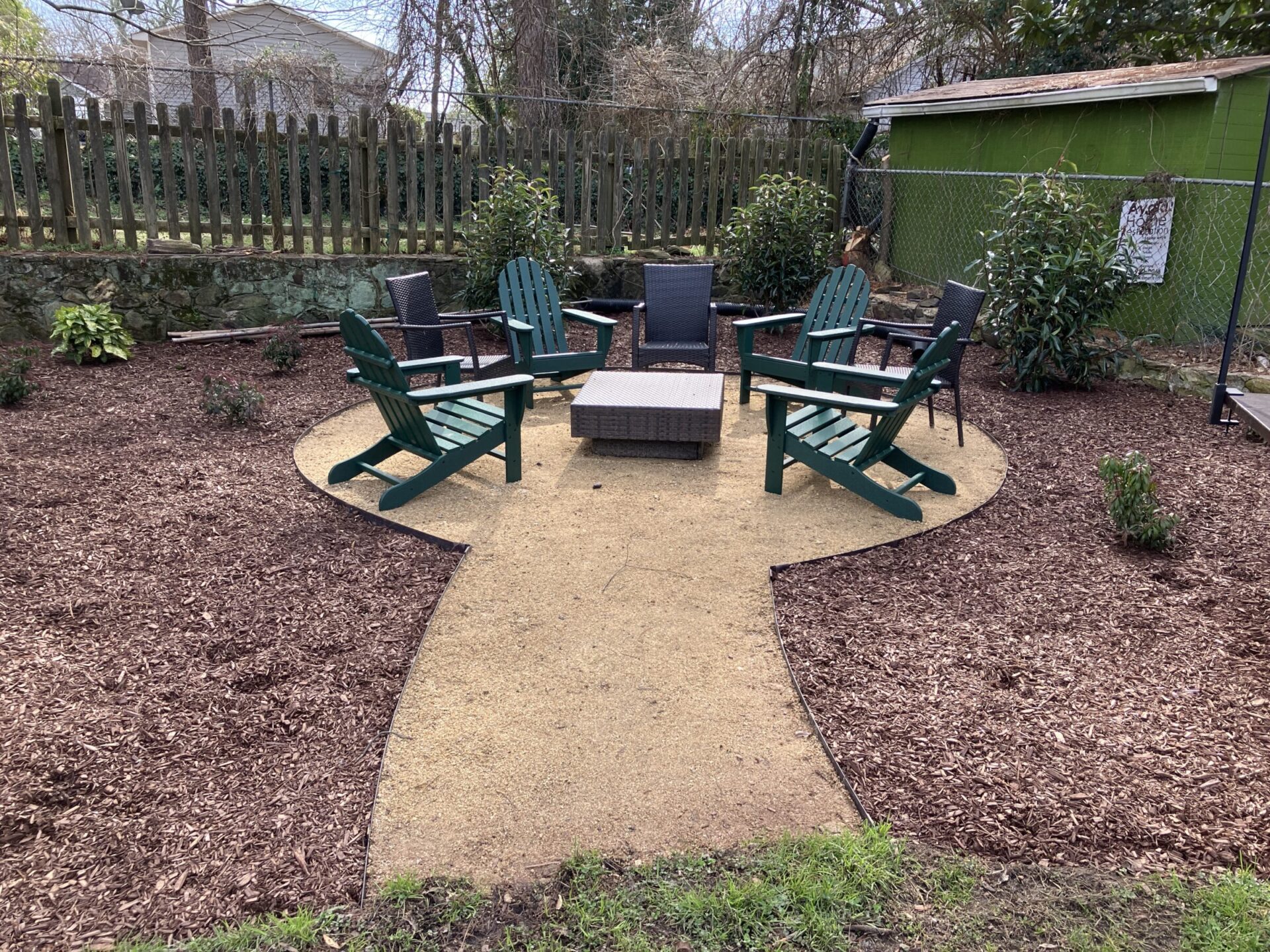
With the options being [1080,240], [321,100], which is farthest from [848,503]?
[321,100]

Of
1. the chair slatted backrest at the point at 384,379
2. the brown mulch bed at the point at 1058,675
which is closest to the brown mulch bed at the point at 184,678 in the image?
the chair slatted backrest at the point at 384,379

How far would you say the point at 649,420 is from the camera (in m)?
5.23

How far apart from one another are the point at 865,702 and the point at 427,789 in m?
1.41

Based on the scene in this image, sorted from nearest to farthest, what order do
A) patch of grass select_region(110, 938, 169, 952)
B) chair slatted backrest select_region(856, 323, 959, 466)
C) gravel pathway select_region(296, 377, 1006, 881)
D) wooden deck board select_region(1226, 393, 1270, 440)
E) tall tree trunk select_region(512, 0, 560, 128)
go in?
patch of grass select_region(110, 938, 169, 952), gravel pathway select_region(296, 377, 1006, 881), wooden deck board select_region(1226, 393, 1270, 440), chair slatted backrest select_region(856, 323, 959, 466), tall tree trunk select_region(512, 0, 560, 128)

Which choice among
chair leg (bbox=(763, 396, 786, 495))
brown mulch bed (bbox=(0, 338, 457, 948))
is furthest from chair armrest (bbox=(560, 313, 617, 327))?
brown mulch bed (bbox=(0, 338, 457, 948))

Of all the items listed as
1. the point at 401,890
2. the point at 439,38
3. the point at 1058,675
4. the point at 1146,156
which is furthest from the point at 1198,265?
the point at 439,38

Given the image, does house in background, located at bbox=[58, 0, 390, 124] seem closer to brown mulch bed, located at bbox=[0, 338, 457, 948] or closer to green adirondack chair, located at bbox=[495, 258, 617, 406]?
green adirondack chair, located at bbox=[495, 258, 617, 406]

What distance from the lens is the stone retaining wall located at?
7.65 m

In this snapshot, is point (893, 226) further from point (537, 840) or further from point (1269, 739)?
point (537, 840)

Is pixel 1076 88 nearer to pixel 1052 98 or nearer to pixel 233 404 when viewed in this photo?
pixel 1052 98

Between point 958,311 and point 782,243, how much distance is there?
11.6ft

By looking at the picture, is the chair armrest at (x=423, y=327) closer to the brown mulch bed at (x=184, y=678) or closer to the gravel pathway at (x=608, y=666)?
the gravel pathway at (x=608, y=666)

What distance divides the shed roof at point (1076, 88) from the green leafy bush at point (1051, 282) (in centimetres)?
114

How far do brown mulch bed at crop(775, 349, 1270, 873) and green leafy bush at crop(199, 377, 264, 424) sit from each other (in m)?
3.71
